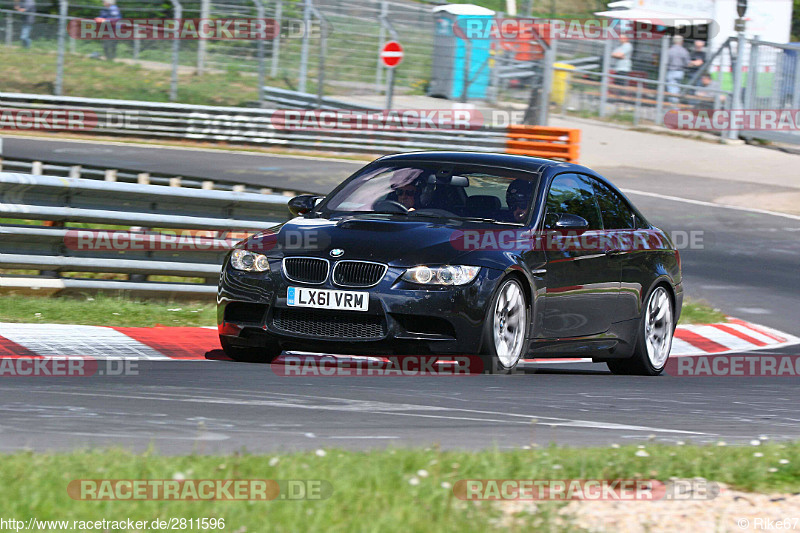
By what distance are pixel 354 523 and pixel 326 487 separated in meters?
0.37

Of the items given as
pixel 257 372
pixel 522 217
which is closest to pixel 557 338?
pixel 522 217

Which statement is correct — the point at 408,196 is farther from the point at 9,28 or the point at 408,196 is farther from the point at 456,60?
the point at 9,28

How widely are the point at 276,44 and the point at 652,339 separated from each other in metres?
21.1

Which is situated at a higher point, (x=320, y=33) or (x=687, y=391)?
(x=320, y=33)

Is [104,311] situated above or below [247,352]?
below

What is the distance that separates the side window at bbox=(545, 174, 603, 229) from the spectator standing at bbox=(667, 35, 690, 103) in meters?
22.8

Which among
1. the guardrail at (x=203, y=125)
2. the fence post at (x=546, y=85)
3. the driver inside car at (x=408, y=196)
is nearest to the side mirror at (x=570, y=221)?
the driver inside car at (x=408, y=196)

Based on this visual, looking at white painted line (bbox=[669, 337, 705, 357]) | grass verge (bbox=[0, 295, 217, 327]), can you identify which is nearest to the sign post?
white painted line (bbox=[669, 337, 705, 357])

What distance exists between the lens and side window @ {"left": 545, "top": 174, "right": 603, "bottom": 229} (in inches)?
327

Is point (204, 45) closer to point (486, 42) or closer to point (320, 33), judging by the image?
point (320, 33)

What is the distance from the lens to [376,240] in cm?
746

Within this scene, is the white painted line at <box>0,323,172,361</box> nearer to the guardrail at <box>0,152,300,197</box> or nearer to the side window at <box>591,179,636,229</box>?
the side window at <box>591,179,636,229</box>

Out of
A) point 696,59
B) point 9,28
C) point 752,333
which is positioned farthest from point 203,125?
point 752,333

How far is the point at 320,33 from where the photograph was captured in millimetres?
28734
